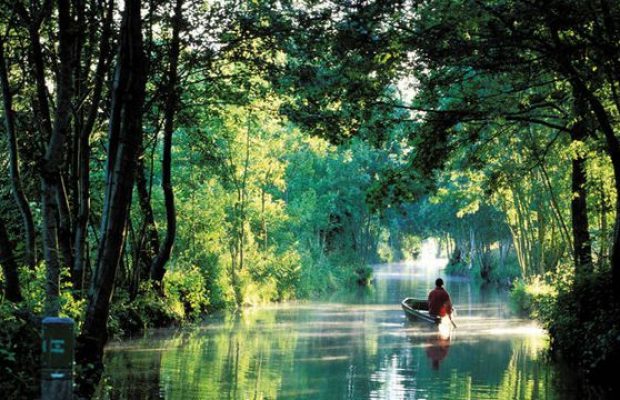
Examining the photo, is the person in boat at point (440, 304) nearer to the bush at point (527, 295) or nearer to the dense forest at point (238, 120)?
the dense forest at point (238, 120)

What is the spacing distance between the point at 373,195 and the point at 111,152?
25.0ft

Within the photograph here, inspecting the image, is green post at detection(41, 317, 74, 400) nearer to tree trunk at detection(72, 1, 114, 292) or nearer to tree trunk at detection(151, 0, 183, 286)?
tree trunk at detection(72, 1, 114, 292)

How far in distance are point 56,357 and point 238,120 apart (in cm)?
1769

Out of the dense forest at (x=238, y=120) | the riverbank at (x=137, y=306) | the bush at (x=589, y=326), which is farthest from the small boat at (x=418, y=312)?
the riverbank at (x=137, y=306)

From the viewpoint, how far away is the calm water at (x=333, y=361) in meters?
14.0

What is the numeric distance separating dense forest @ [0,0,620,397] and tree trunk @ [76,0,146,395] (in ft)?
0.08

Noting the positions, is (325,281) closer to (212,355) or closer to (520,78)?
(212,355)

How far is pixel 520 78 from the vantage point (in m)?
15.7

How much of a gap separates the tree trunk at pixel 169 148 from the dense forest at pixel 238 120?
0.19 feet

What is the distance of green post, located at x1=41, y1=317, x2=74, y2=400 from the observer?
6641mm

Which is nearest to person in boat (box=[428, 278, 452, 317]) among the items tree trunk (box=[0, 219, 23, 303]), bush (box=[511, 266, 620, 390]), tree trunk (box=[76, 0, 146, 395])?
bush (box=[511, 266, 620, 390])

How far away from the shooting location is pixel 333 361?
17797 millimetres

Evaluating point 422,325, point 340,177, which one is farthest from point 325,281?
point 422,325

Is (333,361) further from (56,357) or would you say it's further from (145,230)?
(56,357)
